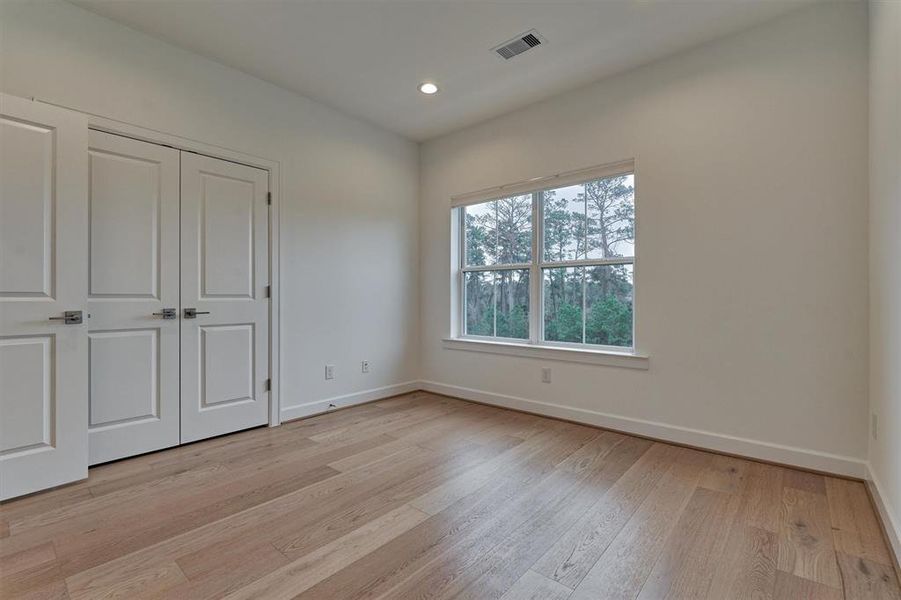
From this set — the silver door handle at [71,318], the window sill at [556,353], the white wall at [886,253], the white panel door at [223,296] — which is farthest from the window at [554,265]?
the silver door handle at [71,318]

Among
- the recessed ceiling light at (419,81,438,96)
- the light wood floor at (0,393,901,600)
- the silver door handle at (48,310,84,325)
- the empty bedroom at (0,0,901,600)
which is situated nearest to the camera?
the light wood floor at (0,393,901,600)

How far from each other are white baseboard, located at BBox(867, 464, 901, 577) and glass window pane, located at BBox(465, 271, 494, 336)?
107 inches

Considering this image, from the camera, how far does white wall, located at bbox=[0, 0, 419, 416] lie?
2.40 metres

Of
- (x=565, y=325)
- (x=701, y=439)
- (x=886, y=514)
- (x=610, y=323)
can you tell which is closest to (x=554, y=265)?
(x=565, y=325)

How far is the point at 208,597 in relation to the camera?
1.42 m

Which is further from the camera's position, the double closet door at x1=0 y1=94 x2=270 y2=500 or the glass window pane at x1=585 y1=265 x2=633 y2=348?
the glass window pane at x1=585 y1=265 x2=633 y2=348

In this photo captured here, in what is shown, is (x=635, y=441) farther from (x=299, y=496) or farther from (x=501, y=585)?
(x=299, y=496)

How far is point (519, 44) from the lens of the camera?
278cm

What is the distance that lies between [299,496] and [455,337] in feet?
7.89

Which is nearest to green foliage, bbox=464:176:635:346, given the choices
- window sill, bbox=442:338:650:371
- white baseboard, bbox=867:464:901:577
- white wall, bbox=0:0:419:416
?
window sill, bbox=442:338:650:371

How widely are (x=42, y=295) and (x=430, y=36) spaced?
8.92 feet

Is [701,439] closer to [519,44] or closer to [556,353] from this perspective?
[556,353]

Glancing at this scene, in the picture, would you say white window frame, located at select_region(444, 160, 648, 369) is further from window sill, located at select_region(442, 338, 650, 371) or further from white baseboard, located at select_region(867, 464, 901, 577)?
white baseboard, located at select_region(867, 464, 901, 577)

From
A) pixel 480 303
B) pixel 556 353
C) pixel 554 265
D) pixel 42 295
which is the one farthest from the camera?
pixel 480 303
